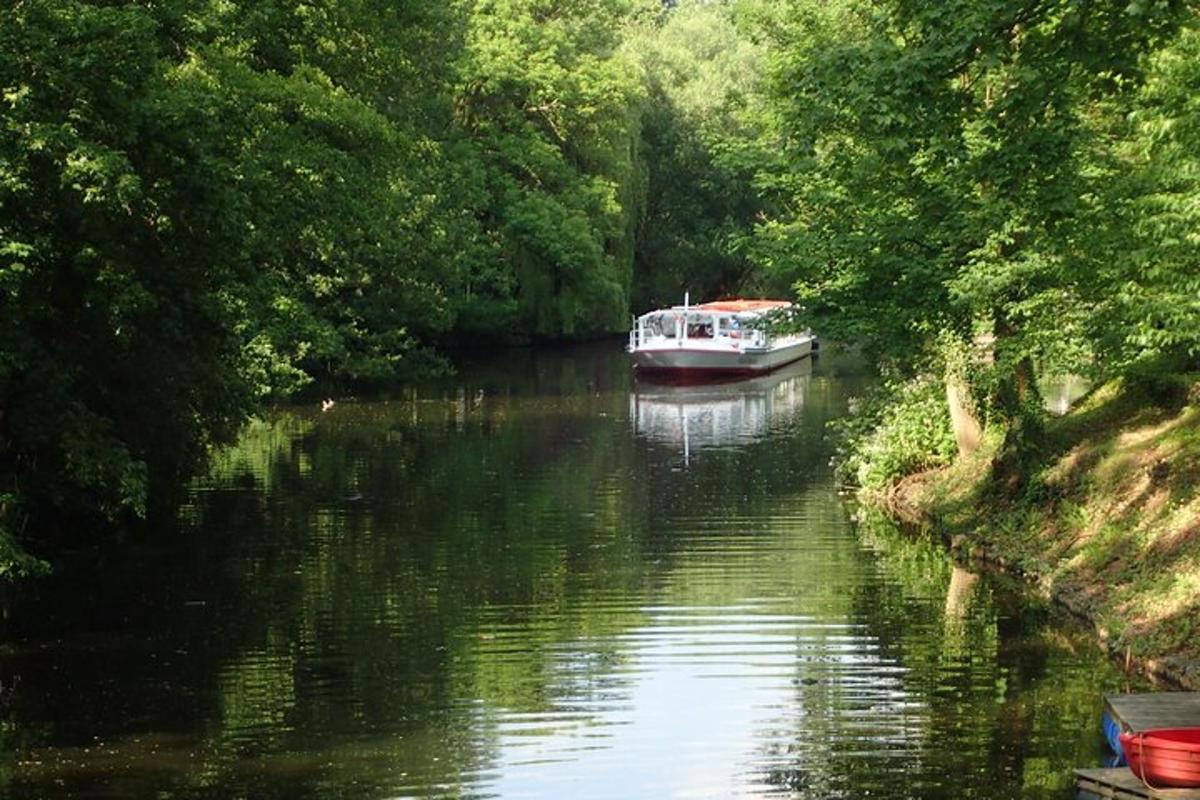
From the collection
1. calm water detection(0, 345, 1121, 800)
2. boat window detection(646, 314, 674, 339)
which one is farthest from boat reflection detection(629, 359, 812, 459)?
calm water detection(0, 345, 1121, 800)

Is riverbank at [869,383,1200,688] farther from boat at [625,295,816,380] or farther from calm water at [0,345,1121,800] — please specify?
boat at [625,295,816,380]

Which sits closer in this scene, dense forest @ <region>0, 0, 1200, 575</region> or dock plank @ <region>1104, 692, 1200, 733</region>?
dock plank @ <region>1104, 692, 1200, 733</region>

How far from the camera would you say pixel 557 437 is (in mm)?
44281

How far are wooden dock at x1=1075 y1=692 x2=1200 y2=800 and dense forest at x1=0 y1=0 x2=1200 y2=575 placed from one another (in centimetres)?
376

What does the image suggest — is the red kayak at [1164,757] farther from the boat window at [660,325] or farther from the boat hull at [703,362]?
the boat window at [660,325]

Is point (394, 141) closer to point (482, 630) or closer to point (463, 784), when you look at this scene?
point (482, 630)

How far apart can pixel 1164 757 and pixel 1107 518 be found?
10923 mm

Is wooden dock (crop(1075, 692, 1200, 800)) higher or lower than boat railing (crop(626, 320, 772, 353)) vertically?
lower

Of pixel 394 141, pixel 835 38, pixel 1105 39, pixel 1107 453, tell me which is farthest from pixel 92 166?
pixel 835 38

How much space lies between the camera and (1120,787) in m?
14.0

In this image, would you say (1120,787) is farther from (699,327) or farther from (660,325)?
(660,325)

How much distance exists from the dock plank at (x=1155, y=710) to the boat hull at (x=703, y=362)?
4788 cm

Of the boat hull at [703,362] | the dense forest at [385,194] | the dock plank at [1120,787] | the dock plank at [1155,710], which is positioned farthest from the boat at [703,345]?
the dock plank at [1120,787]

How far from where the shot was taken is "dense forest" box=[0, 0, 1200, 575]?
16984 mm
